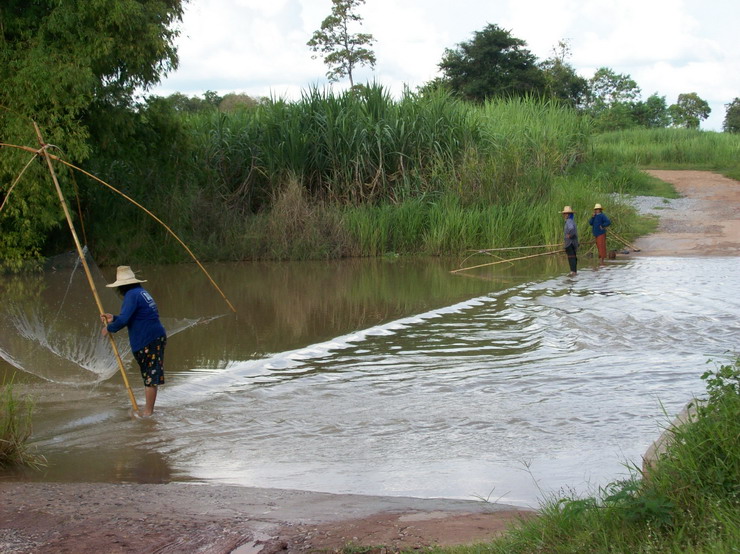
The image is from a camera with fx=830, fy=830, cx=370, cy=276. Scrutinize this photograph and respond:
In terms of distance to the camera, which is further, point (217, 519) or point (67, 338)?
point (67, 338)

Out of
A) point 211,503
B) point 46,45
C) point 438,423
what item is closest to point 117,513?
point 211,503

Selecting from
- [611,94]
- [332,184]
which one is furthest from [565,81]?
[332,184]

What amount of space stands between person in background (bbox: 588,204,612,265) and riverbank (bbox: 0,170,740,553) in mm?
13177

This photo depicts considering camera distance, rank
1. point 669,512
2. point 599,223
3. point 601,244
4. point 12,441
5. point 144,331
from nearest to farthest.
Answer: point 669,512, point 12,441, point 144,331, point 599,223, point 601,244

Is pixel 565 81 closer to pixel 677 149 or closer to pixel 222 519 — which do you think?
pixel 677 149

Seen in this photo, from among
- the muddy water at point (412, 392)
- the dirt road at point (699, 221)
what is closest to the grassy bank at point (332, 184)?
the dirt road at point (699, 221)

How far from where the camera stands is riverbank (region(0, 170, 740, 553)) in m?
4.14

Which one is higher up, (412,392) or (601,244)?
(601,244)

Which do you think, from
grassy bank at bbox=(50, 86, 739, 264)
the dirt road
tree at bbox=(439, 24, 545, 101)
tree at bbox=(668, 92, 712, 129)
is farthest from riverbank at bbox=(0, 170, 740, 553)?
tree at bbox=(668, 92, 712, 129)

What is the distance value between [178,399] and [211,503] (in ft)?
10.8

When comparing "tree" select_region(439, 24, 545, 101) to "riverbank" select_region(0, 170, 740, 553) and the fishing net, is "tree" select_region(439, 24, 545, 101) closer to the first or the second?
the fishing net

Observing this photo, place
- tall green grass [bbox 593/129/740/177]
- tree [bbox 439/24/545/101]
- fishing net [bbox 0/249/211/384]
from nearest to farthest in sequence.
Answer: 1. fishing net [bbox 0/249/211/384]
2. tall green grass [bbox 593/129/740/177]
3. tree [bbox 439/24/545/101]

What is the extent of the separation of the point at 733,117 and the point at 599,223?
48456 mm

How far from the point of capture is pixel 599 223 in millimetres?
17219
